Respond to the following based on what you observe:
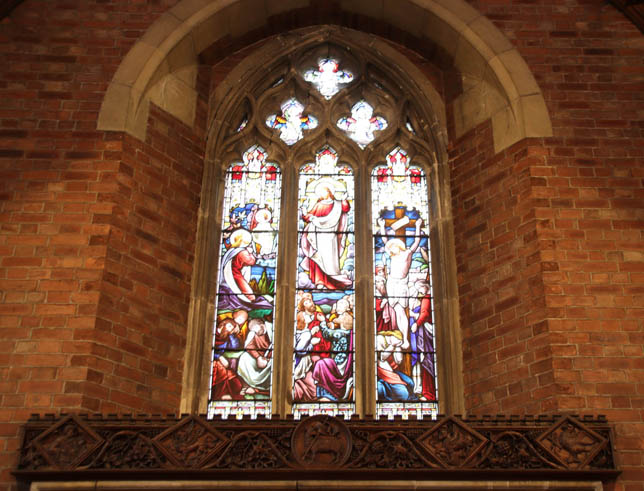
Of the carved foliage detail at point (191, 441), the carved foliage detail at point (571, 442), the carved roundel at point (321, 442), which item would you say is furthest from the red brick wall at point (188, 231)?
the carved roundel at point (321, 442)

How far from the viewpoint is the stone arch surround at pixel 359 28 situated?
26.2 feet

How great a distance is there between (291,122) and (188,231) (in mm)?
1723

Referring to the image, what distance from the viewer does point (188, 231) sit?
26.5ft

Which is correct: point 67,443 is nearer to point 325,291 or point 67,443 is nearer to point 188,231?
point 188,231

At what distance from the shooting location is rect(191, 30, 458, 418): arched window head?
762 cm

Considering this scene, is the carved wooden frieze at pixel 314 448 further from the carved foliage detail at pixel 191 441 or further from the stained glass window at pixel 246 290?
the stained glass window at pixel 246 290

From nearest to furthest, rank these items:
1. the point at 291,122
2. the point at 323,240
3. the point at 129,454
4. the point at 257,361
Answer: the point at 129,454 → the point at 257,361 → the point at 323,240 → the point at 291,122

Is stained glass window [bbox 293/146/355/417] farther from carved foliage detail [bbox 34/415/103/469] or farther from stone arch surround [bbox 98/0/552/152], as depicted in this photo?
carved foliage detail [bbox 34/415/103/469]

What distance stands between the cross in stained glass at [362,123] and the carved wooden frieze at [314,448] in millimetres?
3500

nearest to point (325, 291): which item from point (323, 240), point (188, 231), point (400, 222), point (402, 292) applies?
point (323, 240)

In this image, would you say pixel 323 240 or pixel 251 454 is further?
pixel 323 240

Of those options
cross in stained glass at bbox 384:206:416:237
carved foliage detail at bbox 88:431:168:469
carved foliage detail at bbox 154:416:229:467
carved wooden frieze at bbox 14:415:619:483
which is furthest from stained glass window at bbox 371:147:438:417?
carved foliage detail at bbox 88:431:168:469

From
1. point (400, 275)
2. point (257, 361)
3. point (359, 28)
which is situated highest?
point (359, 28)

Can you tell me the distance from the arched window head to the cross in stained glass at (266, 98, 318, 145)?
0.01 m
